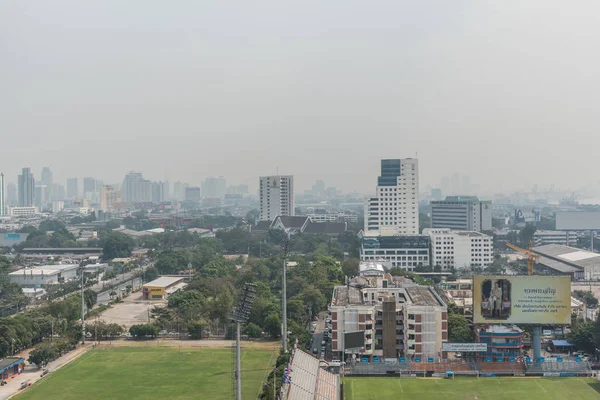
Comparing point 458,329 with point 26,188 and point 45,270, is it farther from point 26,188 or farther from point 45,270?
point 26,188

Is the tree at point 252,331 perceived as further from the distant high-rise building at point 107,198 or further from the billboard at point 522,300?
the distant high-rise building at point 107,198

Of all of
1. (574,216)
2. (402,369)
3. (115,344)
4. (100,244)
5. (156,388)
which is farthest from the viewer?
(574,216)

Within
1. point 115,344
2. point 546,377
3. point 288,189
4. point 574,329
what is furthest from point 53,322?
point 288,189

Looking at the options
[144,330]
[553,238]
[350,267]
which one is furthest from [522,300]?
[553,238]

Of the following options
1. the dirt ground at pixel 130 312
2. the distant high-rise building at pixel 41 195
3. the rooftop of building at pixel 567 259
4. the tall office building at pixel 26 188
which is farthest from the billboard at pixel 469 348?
the distant high-rise building at pixel 41 195

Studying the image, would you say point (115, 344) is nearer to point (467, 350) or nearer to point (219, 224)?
point (467, 350)

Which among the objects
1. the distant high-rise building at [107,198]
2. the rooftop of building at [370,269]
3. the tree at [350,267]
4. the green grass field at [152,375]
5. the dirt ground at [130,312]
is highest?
the distant high-rise building at [107,198]
